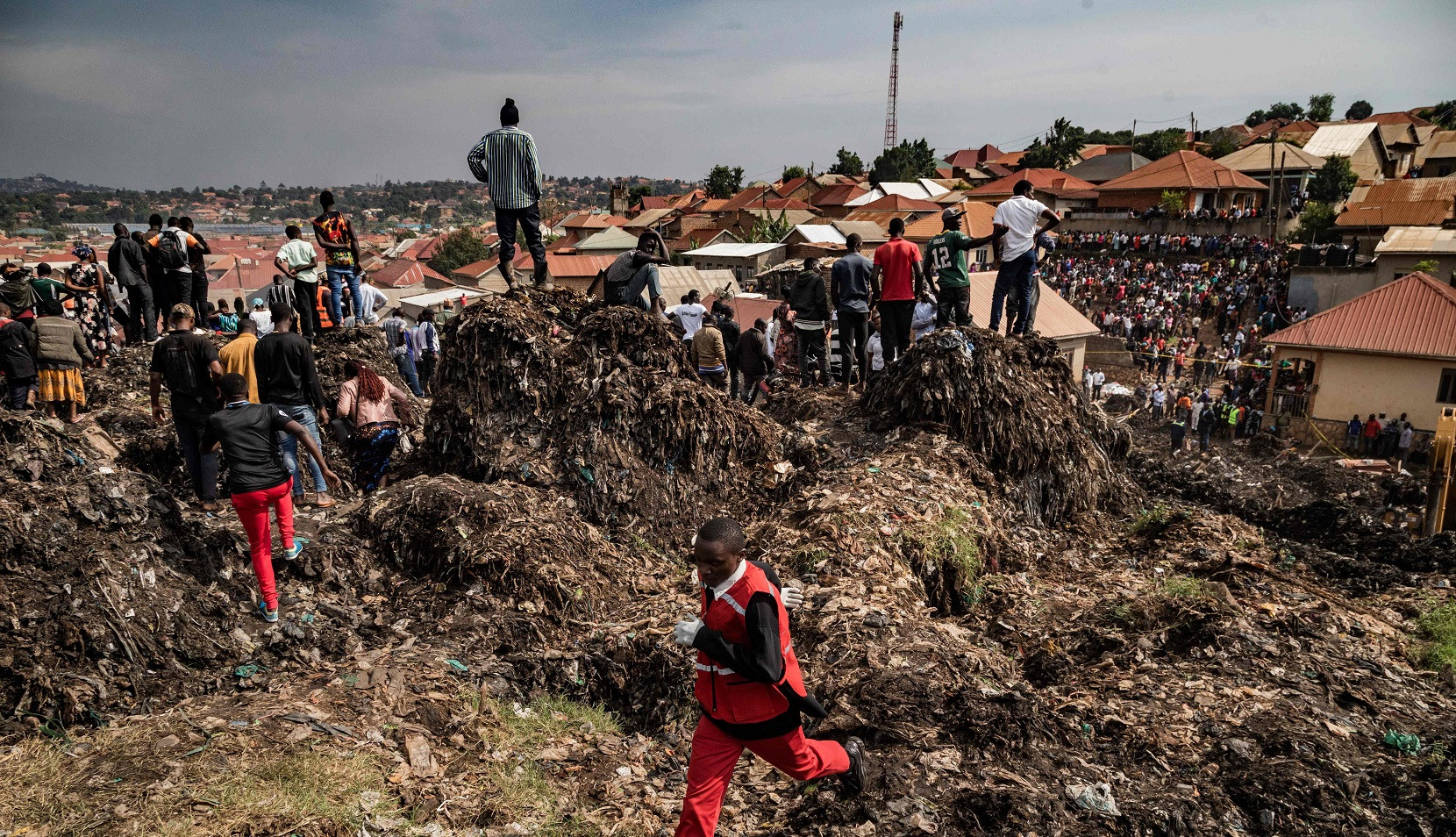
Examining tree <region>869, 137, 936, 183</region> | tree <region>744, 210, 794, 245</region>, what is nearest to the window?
tree <region>744, 210, 794, 245</region>

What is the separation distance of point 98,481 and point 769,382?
25.1ft

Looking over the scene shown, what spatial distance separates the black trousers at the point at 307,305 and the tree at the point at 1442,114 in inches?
3659

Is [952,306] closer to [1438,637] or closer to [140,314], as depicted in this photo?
[1438,637]

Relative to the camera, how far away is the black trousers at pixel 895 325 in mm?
9414

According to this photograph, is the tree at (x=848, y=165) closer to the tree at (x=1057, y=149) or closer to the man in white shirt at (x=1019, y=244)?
the tree at (x=1057, y=149)

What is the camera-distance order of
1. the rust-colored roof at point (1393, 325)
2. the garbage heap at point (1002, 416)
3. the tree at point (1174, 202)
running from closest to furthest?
the garbage heap at point (1002, 416) → the rust-colored roof at point (1393, 325) → the tree at point (1174, 202)

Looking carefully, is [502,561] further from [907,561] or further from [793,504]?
[907,561]

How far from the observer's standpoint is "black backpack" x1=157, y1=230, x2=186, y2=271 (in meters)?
10.7

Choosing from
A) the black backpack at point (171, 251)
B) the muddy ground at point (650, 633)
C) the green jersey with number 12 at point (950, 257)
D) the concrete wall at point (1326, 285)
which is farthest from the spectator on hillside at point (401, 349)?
the concrete wall at point (1326, 285)

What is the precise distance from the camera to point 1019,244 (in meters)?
8.59

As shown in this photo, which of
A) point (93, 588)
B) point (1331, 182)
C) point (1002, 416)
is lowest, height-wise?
point (93, 588)

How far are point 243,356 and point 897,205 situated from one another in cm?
5221

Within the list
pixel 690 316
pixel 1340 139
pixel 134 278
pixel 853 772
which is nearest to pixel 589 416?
pixel 690 316

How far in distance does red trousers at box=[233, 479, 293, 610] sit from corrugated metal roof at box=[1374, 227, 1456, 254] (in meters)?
38.5
